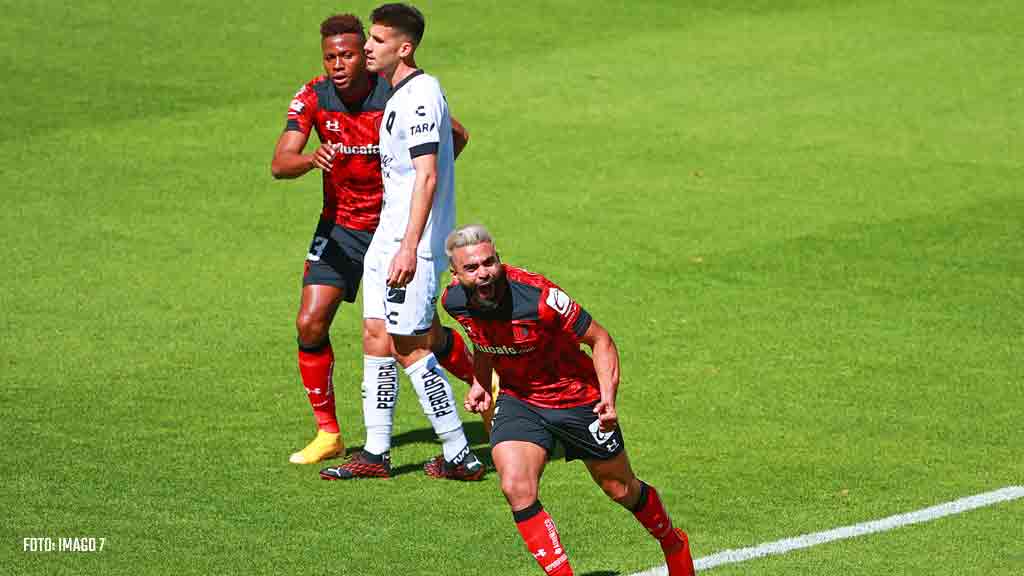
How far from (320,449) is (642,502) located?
2.84 metres

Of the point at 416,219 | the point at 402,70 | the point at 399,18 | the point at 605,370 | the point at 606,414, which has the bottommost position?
the point at 606,414

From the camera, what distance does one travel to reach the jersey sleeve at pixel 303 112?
1013cm

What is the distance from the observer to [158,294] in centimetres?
1387

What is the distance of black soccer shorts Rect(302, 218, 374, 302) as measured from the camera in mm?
10250

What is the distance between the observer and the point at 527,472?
7.66 meters

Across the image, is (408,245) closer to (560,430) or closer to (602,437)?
(560,430)

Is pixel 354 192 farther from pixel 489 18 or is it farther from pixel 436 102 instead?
pixel 489 18

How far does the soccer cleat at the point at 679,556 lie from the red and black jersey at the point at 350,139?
3270 mm

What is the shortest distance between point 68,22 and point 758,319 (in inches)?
565

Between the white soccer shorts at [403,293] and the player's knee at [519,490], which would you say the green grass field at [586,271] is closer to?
the player's knee at [519,490]

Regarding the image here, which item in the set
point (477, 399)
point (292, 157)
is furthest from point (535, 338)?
point (292, 157)

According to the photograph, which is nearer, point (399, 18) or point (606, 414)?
point (606, 414)

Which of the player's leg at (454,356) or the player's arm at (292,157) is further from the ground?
the player's arm at (292,157)

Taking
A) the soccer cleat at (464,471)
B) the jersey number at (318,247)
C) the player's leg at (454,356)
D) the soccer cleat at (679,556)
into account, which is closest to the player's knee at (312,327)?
the jersey number at (318,247)
